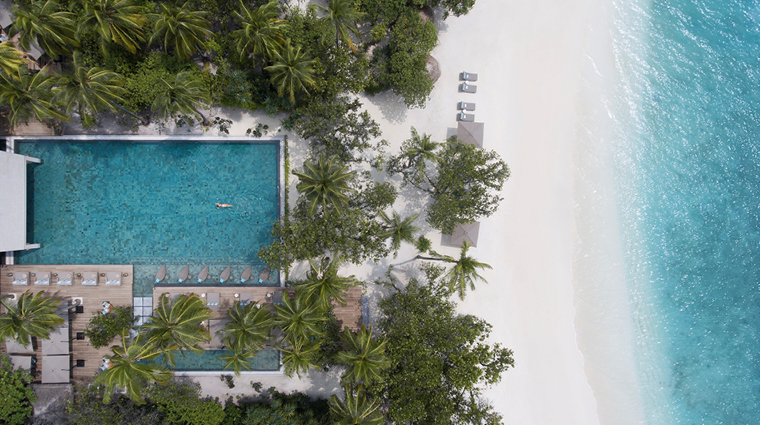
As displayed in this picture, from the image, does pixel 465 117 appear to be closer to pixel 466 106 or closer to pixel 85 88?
pixel 466 106

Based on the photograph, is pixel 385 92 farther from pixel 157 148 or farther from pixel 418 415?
pixel 418 415

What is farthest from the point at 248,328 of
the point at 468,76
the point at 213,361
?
the point at 468,76

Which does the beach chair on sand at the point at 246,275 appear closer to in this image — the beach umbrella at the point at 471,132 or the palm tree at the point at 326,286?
the palm tree at the point at 326,286

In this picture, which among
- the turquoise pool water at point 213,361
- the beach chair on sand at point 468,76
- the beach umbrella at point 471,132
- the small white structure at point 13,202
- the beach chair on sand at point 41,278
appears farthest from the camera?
the beach chair on sand at point 468,76

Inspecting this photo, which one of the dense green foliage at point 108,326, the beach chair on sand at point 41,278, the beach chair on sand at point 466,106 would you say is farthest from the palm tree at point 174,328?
the beach chair on sand at point 466,106

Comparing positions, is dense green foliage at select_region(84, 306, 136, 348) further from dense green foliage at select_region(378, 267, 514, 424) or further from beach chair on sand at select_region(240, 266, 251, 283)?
dense green foliage at select_region(378, 267, 514, 424)

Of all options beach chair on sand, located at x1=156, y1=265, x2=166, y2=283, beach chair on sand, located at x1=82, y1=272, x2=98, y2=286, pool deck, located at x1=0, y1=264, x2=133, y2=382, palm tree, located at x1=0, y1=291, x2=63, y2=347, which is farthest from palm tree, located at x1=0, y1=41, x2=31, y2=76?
beach chair on sand, located at x1=156, y1=265, x2=166, y2=283
